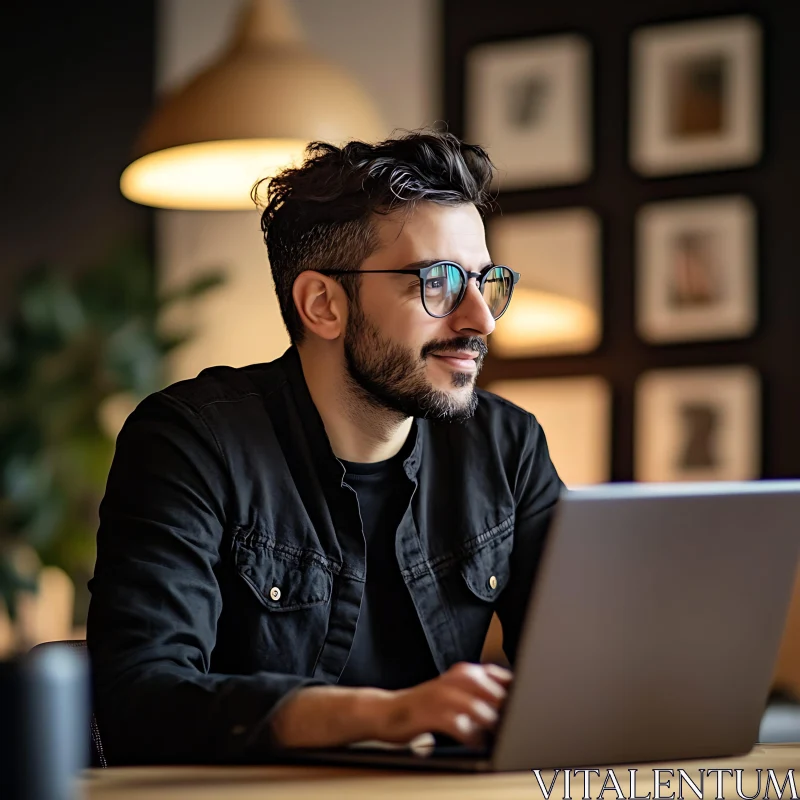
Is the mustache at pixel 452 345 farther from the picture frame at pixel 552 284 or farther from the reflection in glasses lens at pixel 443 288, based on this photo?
the picture frame at pixel 552 284

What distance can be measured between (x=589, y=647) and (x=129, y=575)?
56cm

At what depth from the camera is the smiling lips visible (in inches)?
65.7

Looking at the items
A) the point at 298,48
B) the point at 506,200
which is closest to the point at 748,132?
the point at 506,200

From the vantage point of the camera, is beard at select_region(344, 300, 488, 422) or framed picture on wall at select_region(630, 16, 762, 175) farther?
framed picture on wall at select_region(630, 16, 762, 175)

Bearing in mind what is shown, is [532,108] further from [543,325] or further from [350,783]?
[350,783]

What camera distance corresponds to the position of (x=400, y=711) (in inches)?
41.5

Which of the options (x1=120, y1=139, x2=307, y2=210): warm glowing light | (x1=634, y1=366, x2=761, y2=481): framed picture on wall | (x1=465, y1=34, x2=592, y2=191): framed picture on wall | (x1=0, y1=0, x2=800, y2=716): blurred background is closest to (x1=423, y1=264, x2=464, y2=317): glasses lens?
(x1=120, y1=139, x2=307, y2=210): warm glowing light

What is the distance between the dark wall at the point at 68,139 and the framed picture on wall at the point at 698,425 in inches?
75.0

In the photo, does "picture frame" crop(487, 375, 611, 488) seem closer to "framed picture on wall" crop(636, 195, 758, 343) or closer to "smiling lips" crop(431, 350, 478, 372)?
"framed picture on wall" crop(636, 195, 758, 343)

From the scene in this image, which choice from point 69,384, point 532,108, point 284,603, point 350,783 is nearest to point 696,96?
point 532,108

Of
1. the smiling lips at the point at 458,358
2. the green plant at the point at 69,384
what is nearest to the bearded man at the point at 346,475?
the smiling lips at the point at 458,358

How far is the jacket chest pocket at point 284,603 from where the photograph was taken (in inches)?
58.9

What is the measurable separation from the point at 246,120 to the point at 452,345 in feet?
2.96

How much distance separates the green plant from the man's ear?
7.31 ft
